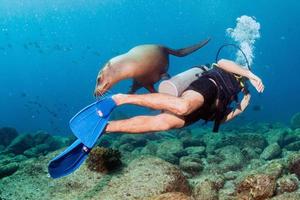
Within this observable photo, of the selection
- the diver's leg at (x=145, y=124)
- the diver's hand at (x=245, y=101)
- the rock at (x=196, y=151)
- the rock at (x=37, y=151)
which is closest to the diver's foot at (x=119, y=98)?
the diver's leg at (x=145, y=124)

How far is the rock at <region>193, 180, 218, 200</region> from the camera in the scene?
711 centimetres

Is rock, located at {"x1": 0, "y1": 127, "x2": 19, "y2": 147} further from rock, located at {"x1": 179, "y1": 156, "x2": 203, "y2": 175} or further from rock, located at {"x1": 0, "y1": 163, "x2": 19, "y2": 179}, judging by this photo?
rock, located at {"x1": 179, "y1": 156, "x2": 203, "y2": 175}

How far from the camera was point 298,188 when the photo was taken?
23.1 ft

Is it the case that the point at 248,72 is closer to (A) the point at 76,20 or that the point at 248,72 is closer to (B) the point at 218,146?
(B) the point at 218,146

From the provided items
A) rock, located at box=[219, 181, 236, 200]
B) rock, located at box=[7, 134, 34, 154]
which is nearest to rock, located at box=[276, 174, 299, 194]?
rock, located at box=[219, 181, 236, 200]

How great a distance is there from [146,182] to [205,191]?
117 centimetres

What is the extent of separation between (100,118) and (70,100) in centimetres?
16974

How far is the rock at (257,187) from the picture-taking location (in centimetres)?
632

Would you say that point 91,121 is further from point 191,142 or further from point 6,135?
point 6,135

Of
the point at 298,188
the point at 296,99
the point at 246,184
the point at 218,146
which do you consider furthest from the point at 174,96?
the point at 296,99

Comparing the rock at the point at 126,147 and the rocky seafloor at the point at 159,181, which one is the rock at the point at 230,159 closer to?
the rocky seafloor at the point at 159,181

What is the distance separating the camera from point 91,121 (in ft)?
20.8

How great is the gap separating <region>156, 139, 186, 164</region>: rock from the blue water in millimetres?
100917

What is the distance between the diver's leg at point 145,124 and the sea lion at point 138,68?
1055 mm
